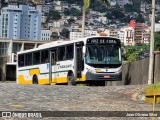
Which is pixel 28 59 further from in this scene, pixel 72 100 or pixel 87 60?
pixel 72 100

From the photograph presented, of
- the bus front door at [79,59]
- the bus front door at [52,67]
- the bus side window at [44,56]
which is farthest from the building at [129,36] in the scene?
the bus front door at [79,59]

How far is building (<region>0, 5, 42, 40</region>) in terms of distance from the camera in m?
174

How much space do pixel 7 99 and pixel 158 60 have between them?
1645cm

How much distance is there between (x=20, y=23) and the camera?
179125mm

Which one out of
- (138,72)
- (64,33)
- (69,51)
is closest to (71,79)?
(69,51)

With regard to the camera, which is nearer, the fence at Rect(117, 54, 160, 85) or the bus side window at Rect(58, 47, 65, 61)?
the fence at Rect(117, 54, 160, 85)

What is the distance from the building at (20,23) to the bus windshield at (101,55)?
14053cm

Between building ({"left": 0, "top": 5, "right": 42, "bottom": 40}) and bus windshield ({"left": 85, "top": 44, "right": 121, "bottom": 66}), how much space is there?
141 m

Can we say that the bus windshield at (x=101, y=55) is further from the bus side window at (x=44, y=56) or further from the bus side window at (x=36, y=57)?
the bus side window at (x=36, y=57)

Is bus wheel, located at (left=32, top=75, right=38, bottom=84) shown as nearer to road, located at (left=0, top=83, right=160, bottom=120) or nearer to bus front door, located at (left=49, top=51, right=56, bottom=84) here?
bus front door, located at (left=49, top=51, right=56, bottom=84)

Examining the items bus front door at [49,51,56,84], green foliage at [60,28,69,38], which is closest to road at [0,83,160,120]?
bus front door at [49,51,56,84]

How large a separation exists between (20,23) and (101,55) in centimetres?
15021

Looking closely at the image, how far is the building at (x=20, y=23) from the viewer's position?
17388cm

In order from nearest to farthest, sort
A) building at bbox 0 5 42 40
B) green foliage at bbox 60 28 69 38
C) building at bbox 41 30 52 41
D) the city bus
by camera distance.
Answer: the city bus, building at bbox 0 5 42 40, building at bbox 41 30 52 41, green foliage at bbox 60 28 69 38
